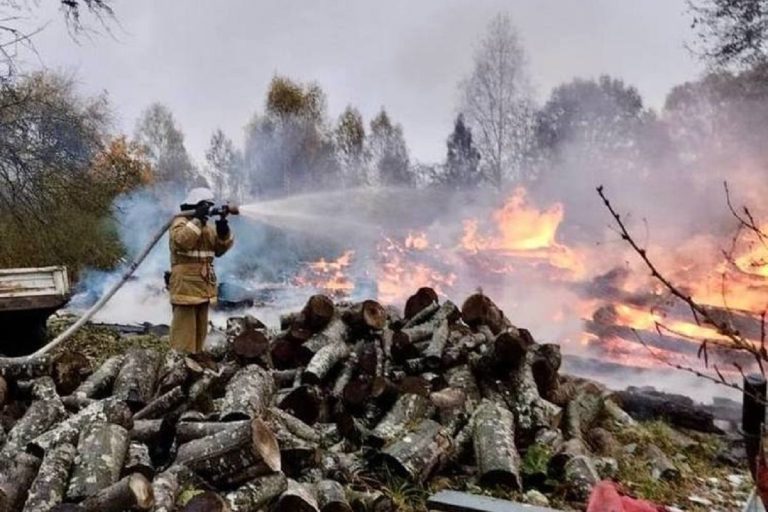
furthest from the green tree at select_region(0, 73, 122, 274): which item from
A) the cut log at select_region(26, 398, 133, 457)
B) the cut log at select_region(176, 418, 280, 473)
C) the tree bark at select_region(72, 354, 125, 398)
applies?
the cut log at select_region(176, 418, 280, 473)

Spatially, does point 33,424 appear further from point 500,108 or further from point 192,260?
point 500,108

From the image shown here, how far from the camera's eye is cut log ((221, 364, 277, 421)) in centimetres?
461

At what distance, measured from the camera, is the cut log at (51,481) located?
3.49 metres

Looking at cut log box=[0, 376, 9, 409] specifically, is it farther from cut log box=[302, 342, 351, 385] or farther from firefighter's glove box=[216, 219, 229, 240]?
firefighter's glove box=[216, 219, 229, 240]

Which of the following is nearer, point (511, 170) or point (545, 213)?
point (545, 213)

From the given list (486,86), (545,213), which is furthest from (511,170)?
(545,213)

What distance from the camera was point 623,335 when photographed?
1067 cm

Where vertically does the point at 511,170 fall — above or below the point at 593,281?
above

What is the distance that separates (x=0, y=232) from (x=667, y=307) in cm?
1180

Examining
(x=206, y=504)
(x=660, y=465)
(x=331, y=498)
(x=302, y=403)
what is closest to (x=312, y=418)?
(x=302, y=403)

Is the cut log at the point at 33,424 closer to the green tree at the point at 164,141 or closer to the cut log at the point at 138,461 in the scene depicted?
the cut log at the point at 138,461

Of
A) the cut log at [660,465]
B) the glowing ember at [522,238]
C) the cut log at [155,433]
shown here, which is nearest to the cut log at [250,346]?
the cut log at [155,433]

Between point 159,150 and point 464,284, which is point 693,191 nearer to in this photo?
point 464,284

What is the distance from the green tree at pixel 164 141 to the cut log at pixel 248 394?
3580 centimetres
